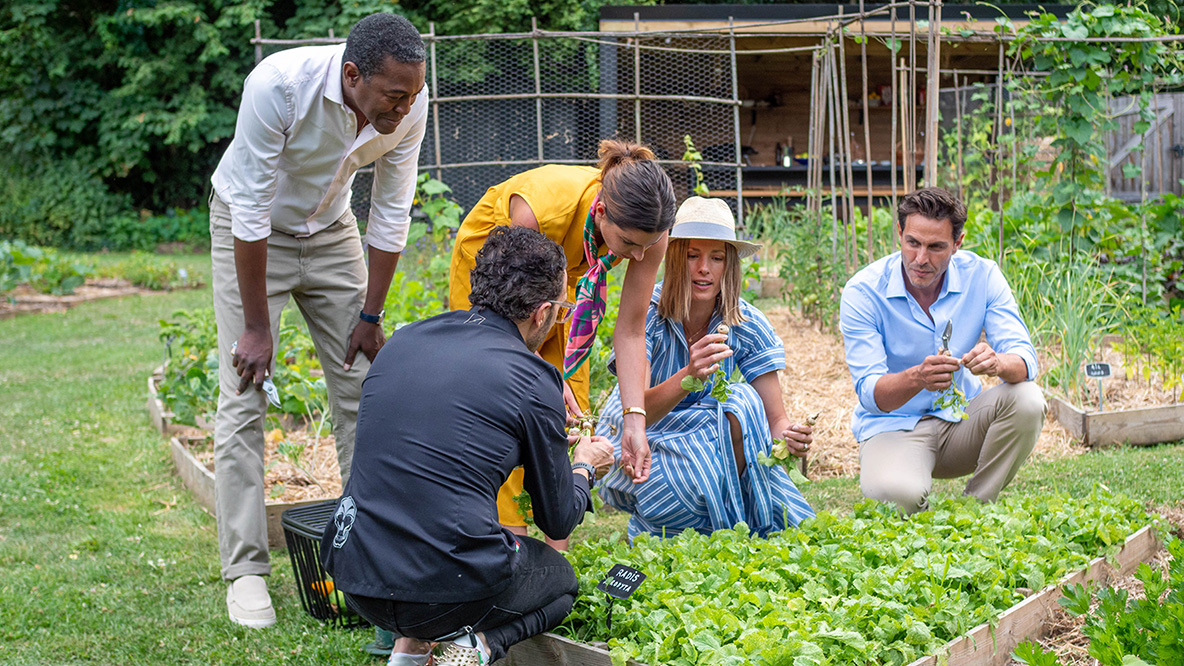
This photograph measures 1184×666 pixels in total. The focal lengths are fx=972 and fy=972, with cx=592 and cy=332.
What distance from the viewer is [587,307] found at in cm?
292

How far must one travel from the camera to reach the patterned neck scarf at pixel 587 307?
112 inches

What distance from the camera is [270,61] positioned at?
278cm

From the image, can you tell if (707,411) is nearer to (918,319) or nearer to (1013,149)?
(918,319)

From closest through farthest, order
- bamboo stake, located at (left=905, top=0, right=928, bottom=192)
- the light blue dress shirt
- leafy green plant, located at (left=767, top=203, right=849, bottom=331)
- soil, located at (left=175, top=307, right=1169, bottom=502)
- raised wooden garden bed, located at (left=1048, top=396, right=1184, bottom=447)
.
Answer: the light blue dress shirt → soil, located at (left=175, top=307, right=1169, bottom=502) → raised wooden garden bed, located at (left=1048, top=396, right=1184, bottom=447) → bamboo stake, located at (left=905, top=0, right=928, bottom=192) → leafy green plant, located at (left=767, top=203, right=849, bottom=331)

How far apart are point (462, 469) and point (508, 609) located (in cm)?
37

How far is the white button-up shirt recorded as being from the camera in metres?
2.74

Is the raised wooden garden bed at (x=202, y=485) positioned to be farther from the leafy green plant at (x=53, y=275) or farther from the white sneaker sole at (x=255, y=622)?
the leafy green plant at (x=53, y=275)

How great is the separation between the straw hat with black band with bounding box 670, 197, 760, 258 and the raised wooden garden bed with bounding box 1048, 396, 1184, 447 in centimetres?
222

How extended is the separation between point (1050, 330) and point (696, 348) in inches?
113

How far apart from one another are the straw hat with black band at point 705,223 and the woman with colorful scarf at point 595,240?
8.0 inches

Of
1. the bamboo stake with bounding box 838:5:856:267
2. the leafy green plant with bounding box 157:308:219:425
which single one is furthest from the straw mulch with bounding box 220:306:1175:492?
the bamboo stake with bounding box 838:5:856:267

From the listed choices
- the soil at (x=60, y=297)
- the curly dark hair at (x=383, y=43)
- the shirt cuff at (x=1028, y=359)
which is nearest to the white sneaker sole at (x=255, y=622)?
the curly dark hair at (x=383, y=43)

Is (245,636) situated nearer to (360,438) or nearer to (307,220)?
(360,438)

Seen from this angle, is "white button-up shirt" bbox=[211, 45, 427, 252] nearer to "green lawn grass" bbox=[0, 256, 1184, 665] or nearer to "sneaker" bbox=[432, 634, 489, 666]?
"green lawn grass" bbox=[0, 256, 1184, 665]
